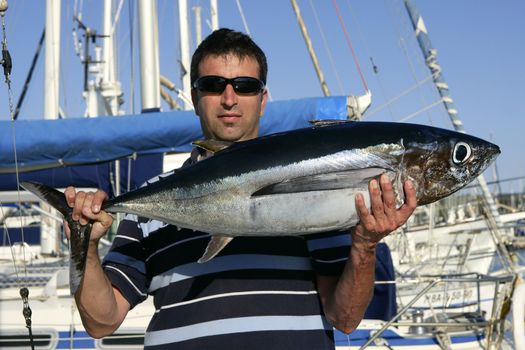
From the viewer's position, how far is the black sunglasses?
236 centimetres

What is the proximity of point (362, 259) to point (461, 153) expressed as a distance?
45 centimetres

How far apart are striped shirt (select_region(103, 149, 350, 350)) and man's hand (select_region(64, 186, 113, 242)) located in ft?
0.89

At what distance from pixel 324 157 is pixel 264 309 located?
585mm

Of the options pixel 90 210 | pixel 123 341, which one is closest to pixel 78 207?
pixel 90 210

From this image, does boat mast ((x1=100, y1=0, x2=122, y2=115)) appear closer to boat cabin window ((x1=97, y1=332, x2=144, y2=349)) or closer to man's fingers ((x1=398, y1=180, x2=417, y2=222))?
boat cabin window ((x1=97, y1=332, x2=144, y2=349))

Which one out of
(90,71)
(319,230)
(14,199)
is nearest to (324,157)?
(319,230)

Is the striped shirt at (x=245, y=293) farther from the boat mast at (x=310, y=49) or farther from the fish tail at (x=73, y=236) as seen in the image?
the boat mast at (x=310, y=49)

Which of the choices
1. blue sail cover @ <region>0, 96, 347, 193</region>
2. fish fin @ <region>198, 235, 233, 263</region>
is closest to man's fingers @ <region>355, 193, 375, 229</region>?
fish fin @ <region>198, 235, 233, 263</region>

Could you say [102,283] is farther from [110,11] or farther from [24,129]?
[110,11]

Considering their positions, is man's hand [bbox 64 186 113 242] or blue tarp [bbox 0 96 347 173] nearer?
man's hand [bbox 64 186 113 242]

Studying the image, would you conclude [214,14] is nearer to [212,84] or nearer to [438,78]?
[438,78]

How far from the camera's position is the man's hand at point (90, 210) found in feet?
6.93

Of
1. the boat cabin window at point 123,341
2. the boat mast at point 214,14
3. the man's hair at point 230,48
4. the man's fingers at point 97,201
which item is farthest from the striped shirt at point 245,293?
the boat mast at point 214,14

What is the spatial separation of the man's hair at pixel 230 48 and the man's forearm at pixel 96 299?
2.58 feet
